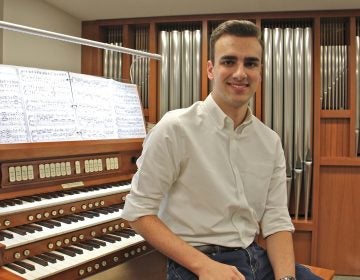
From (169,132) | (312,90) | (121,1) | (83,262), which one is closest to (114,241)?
(83,262)

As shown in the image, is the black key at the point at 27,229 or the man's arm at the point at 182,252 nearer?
the man's arm at the point at 182,252

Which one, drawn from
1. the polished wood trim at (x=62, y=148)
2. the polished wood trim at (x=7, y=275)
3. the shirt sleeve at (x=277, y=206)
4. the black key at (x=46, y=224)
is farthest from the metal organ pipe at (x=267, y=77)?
the polished wood trim at (x=7, y=275)

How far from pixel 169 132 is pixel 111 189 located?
1076mm

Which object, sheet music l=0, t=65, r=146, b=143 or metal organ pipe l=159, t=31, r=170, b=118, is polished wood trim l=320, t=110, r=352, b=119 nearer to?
metal organ pipe l=159, t=31, r=170, b=118

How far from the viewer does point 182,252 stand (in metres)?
Result: 1.35

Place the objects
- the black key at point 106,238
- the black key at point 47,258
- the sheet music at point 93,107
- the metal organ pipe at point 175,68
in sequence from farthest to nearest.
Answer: the metal organ pipe at point 175,68 < the sheet music at point 93,107 < the black key at point 106,238 < the black key at point 47,258

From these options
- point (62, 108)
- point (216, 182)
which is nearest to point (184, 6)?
point (62, 108)

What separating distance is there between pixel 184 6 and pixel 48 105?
1581 millimetres

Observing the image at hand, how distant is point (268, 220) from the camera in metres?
1.65

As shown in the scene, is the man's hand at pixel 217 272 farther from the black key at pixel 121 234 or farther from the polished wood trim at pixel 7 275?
the black key at pixel 121 234

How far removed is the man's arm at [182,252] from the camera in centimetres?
131

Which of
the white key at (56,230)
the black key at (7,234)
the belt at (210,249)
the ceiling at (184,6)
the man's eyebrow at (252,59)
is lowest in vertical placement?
the white key at (56,230)

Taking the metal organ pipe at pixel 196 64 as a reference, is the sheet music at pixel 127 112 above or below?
below

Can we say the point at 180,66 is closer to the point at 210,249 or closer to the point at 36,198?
the point at 36,198
